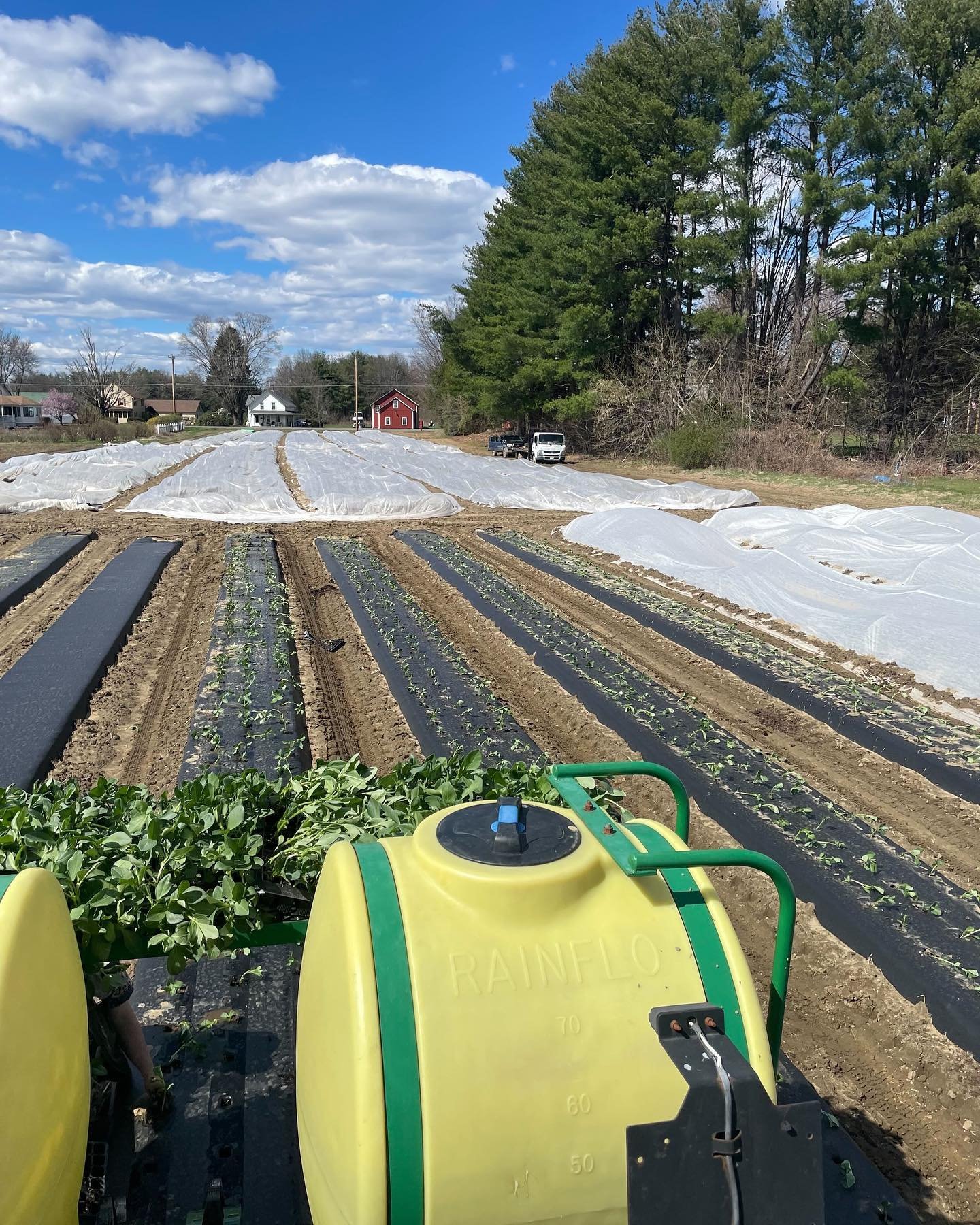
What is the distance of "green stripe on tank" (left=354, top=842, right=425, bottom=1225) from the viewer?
1.99 meters

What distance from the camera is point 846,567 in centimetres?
1419

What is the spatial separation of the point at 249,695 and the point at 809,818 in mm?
5162

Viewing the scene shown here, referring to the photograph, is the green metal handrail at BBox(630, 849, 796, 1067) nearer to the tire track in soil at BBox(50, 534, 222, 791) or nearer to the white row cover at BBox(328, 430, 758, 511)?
the tire track in soil at BBox(50, 534, 222, 791)

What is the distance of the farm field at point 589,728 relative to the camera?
4078 millimetres

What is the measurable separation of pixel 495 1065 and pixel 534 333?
4432 centimetres

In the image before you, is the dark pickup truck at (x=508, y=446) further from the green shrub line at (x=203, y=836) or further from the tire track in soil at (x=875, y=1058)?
the green shrub line at (x=203, y=836)

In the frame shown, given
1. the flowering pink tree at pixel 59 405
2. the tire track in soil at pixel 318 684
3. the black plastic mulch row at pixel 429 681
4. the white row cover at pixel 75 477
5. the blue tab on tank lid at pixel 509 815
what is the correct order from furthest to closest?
the flowering pink tree at pixel 59 405, the white row cover at pixel 75 477, the tire track in soil at pixel 318 684, the black plastic mulch row at pixel 429 681, the blue tab on tank lid at pixel 509 815

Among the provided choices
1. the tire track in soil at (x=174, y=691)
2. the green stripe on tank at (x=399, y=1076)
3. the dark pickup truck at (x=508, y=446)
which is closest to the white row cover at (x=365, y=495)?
the tire track in soil at (x=174, y=691)

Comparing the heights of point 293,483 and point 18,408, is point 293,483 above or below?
below

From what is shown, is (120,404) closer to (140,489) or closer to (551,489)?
(140,489)

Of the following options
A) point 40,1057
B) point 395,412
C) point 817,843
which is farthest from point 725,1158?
point 395,412

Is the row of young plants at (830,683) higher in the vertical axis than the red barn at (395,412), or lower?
lower

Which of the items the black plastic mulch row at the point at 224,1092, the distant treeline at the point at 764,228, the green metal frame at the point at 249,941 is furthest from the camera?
the distant treeline at the point at 764,228

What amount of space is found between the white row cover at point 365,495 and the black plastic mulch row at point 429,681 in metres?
7.55
